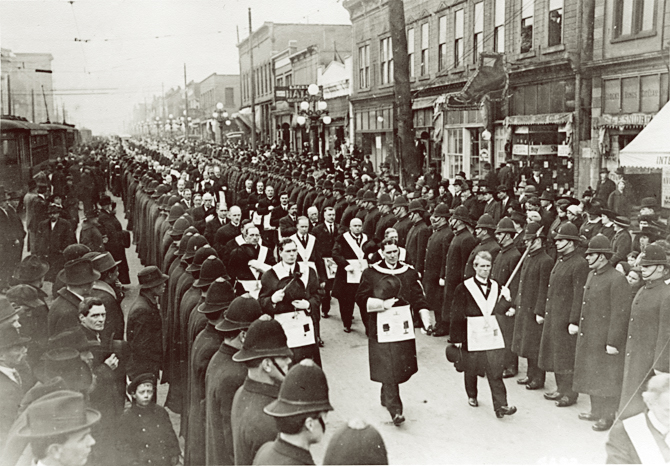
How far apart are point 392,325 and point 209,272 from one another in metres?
1.84

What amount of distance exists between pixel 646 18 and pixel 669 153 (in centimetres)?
642

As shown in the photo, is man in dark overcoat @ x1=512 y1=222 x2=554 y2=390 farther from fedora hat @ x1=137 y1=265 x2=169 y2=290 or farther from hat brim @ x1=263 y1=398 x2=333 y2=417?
hat brim @ x1=263 y1=398 x2=333 y2=417

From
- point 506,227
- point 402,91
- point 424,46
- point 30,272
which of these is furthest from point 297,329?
point 424,46

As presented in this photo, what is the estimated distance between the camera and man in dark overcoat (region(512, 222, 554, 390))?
7.48 meters

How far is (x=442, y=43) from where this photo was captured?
81.1 feet

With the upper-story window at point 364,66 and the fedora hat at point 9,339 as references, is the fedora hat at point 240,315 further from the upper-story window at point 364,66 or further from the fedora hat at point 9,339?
the upper-story window at point 364,66

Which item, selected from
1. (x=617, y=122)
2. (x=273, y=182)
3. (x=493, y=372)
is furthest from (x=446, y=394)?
(x=273, y=182)

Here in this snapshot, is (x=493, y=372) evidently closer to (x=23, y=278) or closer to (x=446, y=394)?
(x=446, y=394)

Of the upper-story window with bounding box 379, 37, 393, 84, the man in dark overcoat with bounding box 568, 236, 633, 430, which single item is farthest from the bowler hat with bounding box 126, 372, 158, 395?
the upper-story window with bounding box 379, 37, 393, 84

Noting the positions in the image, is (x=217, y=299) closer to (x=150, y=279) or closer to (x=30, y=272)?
(x=150, y=279)

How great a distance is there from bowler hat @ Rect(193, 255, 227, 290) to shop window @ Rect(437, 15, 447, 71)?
2014cm

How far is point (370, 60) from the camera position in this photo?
103 ft

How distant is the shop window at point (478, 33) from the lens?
21906 mm

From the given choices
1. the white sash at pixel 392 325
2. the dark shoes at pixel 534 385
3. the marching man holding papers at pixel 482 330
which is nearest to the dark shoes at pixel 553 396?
the dark shoes at pixel 534 385
